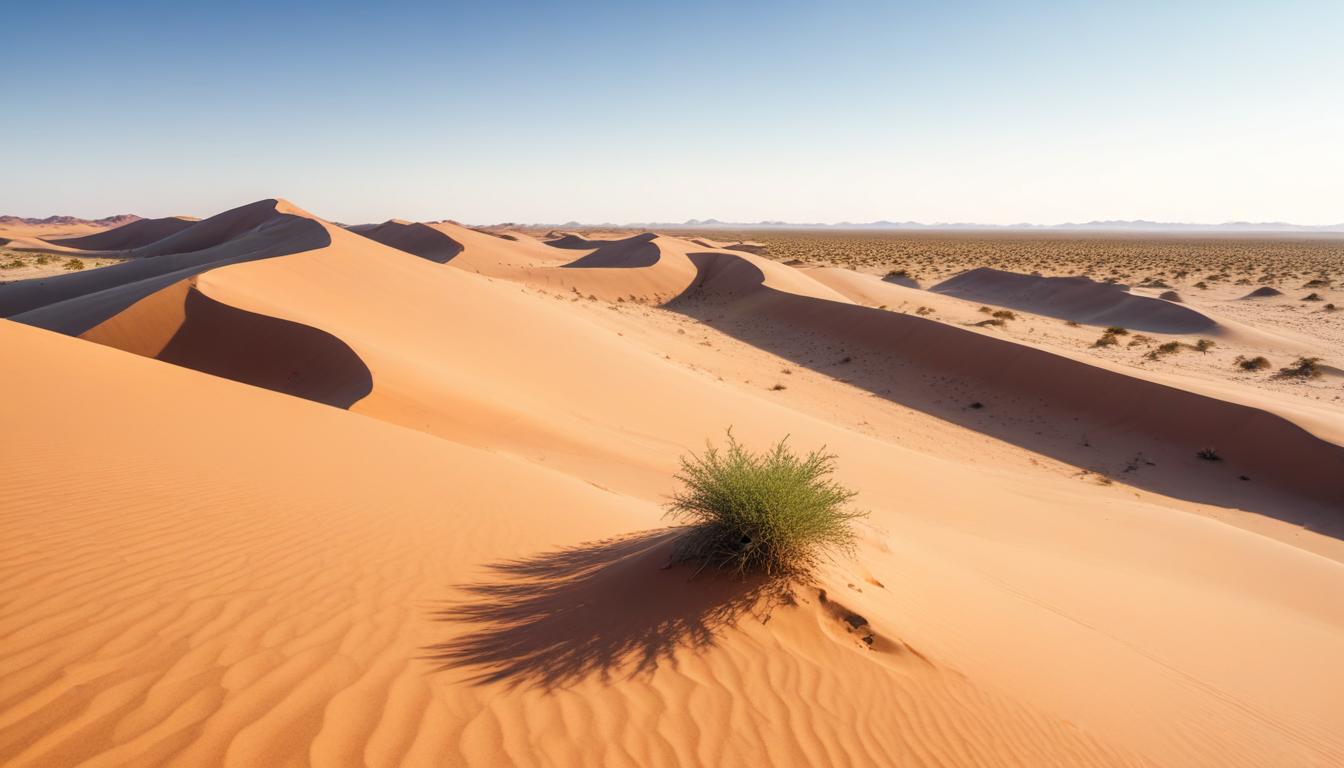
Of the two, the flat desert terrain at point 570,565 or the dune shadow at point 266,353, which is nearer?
the flat desert terrain at point 570,565

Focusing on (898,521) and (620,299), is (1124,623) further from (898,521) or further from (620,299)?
(620,299)

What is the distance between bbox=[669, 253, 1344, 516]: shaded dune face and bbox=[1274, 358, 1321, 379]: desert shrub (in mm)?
7271

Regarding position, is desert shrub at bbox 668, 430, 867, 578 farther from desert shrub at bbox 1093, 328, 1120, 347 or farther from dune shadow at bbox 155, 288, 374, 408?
desert shrub at bbox 1093, 328, 1120, 347

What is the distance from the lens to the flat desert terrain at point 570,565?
3.09 metres

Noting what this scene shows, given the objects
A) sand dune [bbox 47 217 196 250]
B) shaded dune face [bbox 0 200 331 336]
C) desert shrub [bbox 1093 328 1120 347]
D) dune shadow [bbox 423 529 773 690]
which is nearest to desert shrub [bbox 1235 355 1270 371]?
desert shrub [bbox 1093 328 1120 347]

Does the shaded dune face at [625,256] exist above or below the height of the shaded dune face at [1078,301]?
above

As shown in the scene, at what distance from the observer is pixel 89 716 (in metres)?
2.71

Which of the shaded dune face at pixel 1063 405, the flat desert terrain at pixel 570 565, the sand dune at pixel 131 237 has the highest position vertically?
the sand dune at pixel 131 237

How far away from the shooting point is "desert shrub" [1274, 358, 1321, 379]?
19094mm

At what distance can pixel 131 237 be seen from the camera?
61.1 metres

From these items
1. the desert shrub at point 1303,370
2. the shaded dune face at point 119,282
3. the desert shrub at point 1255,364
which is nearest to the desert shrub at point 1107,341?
the desert shrub at point 1255,364

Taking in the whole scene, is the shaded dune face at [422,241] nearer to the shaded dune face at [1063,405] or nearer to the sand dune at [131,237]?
the sand dune at [131,237]

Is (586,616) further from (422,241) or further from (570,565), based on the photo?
(422,241)

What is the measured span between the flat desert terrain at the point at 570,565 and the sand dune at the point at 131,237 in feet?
192
